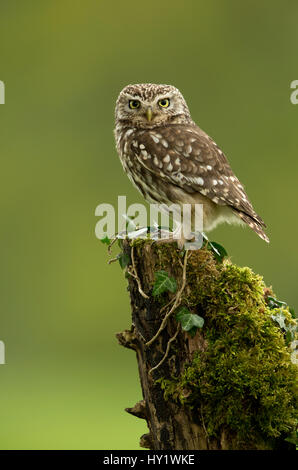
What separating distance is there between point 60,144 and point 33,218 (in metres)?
0.71

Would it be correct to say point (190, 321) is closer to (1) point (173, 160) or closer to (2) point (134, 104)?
(1) point (173, 160)

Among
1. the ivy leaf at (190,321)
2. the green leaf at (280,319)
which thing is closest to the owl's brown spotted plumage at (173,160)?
the green leaf at (280,319)

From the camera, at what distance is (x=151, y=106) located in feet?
10.3

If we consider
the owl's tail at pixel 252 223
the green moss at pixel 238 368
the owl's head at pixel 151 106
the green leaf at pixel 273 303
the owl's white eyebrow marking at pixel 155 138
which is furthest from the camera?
the owl's head at pixel 151 106

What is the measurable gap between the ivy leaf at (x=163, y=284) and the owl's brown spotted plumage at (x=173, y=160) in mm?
560

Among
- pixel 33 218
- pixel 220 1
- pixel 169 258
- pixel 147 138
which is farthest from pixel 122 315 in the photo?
pixel 169 258

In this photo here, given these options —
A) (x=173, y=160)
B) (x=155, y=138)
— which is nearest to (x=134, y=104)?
(x=155, y=138)

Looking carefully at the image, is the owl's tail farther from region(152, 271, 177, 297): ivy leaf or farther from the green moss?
region(152, 271, 177, 297): ivy leaf

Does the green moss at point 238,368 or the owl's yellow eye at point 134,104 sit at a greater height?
the owl's yellow eye at point 134,104

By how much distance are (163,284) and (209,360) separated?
28 centimetres

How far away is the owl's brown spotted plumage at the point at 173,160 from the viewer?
2910mm

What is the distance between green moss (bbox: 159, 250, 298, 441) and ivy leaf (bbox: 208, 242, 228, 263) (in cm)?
14

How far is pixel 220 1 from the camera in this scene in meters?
7.02

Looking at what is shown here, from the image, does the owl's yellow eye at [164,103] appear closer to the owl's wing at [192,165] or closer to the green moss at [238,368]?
the owl's wing at [192,165]
